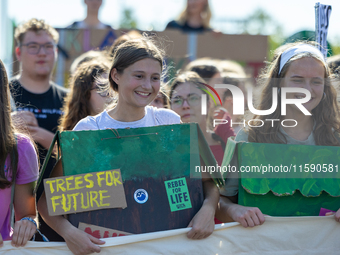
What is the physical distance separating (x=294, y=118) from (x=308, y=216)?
621 millimetres

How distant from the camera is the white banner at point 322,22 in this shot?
2.82 metres

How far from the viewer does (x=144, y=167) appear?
2.04 m

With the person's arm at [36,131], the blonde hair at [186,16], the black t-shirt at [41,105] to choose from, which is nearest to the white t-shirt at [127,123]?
the person's arm at [36,131]

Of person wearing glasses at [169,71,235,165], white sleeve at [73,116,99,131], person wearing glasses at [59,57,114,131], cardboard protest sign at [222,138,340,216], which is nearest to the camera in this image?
cardboard protest sign at [222,138,340,216]

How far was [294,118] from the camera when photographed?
2.45 metres

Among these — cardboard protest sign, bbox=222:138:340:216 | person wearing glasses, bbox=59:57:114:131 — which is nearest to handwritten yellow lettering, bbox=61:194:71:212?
cardboard protest sign, bbox=222:138:340:216

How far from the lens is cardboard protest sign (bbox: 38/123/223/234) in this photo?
6.47 ft

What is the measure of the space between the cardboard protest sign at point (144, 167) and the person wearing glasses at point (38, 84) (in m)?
1.52

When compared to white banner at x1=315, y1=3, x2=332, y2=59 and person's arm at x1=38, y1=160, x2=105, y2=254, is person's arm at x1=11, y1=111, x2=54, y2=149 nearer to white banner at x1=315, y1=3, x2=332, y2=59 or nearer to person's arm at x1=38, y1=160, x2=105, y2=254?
person's arm at x1=38, y1=160, x2=105, y2=254

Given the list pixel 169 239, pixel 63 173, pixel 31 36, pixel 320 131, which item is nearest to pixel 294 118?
pixel 320 131

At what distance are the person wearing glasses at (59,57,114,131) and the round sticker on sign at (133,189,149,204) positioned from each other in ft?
4.00

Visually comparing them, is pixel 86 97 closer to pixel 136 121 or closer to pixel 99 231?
pixel 136 121

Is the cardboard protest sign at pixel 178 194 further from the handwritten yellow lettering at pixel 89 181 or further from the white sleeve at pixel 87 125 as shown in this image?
the white sleeve at pixel 87 125

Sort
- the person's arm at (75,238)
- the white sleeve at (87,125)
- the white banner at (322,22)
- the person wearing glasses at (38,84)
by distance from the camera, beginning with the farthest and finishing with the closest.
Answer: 1. the person wearing glasses at (38,84)
2. the white banner at (322,22)
3. the white sleeve at (87,125)
4. the person's arm at (75,238)
